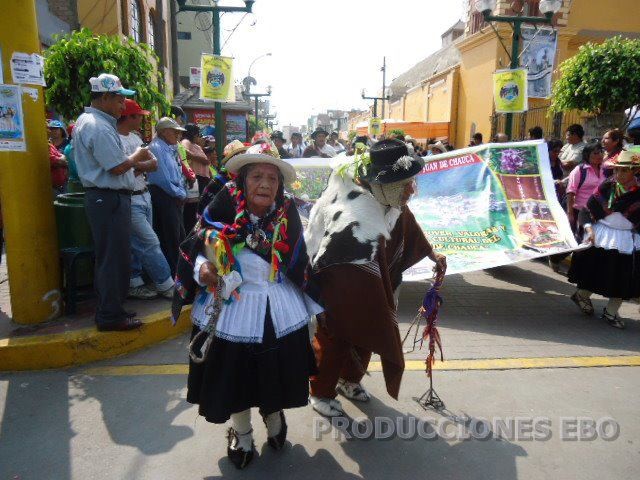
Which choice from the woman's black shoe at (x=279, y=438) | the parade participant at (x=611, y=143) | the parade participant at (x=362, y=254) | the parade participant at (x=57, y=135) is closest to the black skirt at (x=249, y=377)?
the woman's black shoe at (x=279, y=438)

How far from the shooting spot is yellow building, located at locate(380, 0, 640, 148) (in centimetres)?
1644

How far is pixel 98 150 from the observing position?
11.4ft

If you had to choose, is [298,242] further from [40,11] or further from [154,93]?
[40,11]

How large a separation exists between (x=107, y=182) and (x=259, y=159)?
1719mm

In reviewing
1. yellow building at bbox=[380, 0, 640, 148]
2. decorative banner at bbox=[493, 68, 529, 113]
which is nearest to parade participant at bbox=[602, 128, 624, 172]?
decorative banner at bbox=[493, 68, 529, 113]

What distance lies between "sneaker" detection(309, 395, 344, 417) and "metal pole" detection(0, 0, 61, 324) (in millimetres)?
2430

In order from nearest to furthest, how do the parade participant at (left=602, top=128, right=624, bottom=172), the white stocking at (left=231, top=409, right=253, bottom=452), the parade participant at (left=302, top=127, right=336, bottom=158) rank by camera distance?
the white stocking at (left=231, top=409, right=253, bottom=452)
the parade participant at (left=602, top=128, right=624, bottom=172)
the parade participant at (left=302, top=127, right=336, bottom=158)

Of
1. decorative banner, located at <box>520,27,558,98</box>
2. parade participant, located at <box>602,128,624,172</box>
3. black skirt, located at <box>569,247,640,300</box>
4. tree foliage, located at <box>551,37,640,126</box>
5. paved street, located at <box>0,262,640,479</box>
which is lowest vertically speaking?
paved street, located at <box>0,262,640,479</box>

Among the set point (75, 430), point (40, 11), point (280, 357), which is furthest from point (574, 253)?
point (40, 11)

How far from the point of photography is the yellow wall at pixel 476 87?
60.0 feet

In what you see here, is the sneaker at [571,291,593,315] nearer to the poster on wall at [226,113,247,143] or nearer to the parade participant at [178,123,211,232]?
the parade participant at [178,123,211,232]

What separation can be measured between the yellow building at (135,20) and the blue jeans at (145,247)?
7.64 m

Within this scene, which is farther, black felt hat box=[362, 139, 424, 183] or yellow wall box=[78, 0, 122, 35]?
yellow wall box=[78, 0, 122, 35]

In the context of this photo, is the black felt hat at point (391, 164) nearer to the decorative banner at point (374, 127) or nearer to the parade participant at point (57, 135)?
the parade participant at point (57, 135)
